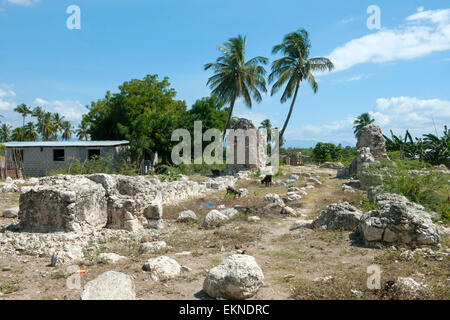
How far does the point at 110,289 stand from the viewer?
3506 millimetres

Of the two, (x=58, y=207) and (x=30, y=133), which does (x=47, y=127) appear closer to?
(x=30, y=133)

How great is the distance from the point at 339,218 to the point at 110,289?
491cm

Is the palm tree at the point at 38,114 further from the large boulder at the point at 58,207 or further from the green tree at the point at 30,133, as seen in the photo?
the large boulder at the point at 58,207

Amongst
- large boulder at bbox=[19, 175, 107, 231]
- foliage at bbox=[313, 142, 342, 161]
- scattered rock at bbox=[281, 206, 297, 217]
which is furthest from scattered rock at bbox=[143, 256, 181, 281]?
foliage at bbox=[313, 142, 342, 161]

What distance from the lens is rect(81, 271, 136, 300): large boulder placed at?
3443 mm

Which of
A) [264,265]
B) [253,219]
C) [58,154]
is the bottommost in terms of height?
[264,265]

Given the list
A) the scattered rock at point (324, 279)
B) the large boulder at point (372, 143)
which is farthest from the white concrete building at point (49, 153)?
the scattered rock at point (324, 279)

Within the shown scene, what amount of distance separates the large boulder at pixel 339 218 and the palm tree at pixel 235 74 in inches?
743

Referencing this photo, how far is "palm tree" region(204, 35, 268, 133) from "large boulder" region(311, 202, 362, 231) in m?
18.9

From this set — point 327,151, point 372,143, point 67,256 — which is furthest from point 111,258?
point 327,151

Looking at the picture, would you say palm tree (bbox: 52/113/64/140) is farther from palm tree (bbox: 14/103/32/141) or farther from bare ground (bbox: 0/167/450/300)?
bare ground (bbox: 0/167/450/300)

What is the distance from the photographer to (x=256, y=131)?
20156 mm

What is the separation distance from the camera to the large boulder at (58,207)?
6.25 meters
